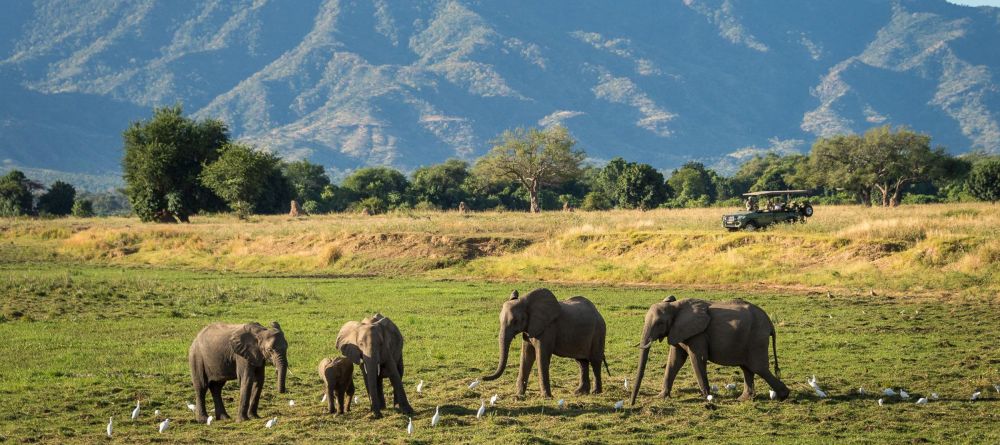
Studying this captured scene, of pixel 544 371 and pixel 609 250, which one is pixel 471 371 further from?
pixel 609 250

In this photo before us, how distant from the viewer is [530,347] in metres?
19.8

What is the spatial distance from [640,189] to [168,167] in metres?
43.9

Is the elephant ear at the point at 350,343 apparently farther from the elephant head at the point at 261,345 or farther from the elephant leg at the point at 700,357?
the elephant leg at the point at 700,357

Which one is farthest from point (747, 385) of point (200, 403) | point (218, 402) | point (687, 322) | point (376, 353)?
point (200, 403)

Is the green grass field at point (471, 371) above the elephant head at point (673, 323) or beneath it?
beneath

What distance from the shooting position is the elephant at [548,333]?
755 inches

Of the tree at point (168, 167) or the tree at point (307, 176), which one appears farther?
the tree at point (307, 176)

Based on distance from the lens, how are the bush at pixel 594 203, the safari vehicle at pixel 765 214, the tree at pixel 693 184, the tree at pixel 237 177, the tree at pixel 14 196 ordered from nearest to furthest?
the safari vehicle at pixel 765 214, the tree at pixel 237 177, the bush at pixel 594 203, the tree at pixel 14 196, the tree at pixel 693 184

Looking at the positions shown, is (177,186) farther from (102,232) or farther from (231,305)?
(231,305)

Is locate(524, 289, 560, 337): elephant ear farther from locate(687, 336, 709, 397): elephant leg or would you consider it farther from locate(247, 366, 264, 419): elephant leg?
locate(247, 366, 264, 419): elephant leg

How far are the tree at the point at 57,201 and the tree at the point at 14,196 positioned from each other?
167 centimetres

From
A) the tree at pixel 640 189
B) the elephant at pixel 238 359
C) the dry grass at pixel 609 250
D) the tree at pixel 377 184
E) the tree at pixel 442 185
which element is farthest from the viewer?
the tree at pixel 377 184

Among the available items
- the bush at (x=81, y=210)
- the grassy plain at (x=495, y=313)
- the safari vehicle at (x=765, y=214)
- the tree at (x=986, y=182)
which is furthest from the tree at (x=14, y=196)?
the tree at (x=986, y=182)

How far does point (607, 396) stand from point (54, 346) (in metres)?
14.1
